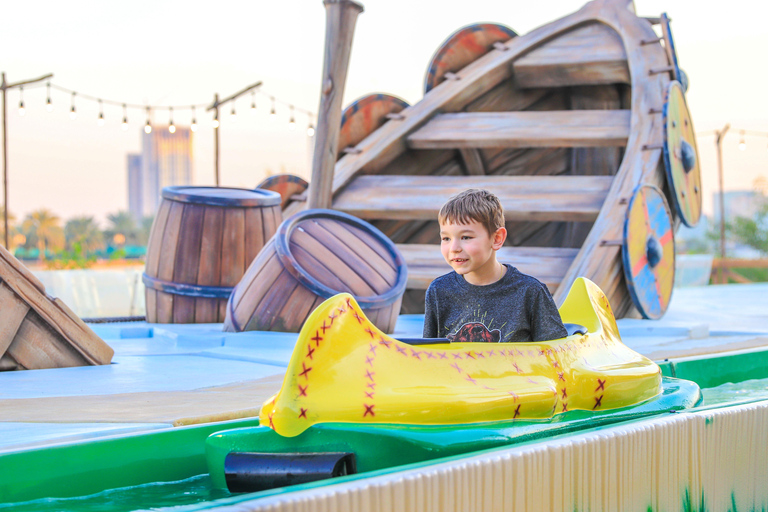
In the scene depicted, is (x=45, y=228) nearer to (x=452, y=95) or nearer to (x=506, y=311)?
(x=452, y=95)

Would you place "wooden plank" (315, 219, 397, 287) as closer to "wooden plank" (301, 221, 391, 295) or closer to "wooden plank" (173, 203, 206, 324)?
"wooden plank" (301, 221, 391, 295)

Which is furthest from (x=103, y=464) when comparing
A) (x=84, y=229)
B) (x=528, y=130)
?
(x=84, y=229)

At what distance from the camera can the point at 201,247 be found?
547 cm

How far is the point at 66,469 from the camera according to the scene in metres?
2.07

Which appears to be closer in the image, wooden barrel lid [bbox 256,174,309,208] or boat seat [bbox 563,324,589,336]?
boat seat [bbox 563,324,589,336]

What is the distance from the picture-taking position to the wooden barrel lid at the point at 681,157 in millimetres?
6076

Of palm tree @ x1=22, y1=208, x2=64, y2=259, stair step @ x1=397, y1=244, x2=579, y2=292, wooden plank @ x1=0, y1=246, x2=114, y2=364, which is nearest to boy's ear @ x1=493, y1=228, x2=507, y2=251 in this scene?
wooden plank @ x1=0, y1=246, x2=114, y2=364

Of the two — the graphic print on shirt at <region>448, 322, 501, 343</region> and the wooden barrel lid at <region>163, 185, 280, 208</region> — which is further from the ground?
the wooden barrel lid at <region>163, 185, 280, 208</region>

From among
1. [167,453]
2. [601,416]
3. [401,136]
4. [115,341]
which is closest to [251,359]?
[115,341]

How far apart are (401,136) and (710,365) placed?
3717 millimetres

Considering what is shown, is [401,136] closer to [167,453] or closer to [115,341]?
[115,341]

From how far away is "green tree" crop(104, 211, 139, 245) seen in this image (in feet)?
148

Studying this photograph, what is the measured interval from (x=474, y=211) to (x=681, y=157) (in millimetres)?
4675

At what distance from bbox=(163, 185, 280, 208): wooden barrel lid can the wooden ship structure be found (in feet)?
1.41
